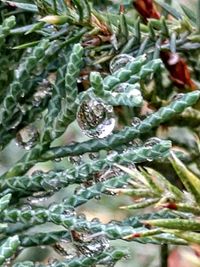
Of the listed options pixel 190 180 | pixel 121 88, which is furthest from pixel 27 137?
pixel 190 180

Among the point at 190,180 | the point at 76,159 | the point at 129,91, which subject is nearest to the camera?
the point at 190,180

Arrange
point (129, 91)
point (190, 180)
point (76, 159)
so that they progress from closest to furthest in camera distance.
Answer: point (190, 180) → point (129, 91) → point (76, 159)

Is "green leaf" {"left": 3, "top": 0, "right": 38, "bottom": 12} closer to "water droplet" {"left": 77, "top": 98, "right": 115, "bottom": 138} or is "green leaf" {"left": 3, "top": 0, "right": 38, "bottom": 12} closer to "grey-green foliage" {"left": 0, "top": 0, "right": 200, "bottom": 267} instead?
"grey-green foliage" {"left": 0, "top": 0, "right": 200, "bottom": 267}

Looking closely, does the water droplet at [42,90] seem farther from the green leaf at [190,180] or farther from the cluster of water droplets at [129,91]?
the green leaf at [190,180]

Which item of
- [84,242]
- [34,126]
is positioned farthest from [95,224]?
[34,126]

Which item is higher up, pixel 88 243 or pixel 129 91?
pixel 129 91

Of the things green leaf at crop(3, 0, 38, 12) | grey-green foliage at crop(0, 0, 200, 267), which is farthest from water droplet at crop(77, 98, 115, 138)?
green leaf at crop(3, 0, 38, 12)

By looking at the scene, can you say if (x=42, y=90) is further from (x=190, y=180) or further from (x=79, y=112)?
(x=190, y=180)
